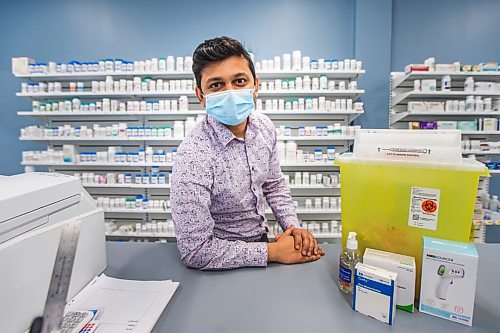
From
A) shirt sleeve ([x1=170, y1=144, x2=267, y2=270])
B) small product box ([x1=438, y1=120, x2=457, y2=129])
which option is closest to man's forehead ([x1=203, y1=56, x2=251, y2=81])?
shirt sleeve ([x1=170, y1=144, x2=267, y2=270])

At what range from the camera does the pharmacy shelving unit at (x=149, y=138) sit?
3143 millimetres

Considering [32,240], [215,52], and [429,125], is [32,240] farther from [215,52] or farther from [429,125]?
[429,125]

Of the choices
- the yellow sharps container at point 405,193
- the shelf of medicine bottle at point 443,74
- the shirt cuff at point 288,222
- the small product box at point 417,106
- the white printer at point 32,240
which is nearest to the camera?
→ the white printer at point 32,240

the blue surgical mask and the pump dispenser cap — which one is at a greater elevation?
the blue surgical mask

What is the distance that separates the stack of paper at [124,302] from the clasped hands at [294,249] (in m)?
0.35

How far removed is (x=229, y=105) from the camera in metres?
1.13

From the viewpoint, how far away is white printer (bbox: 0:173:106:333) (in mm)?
582

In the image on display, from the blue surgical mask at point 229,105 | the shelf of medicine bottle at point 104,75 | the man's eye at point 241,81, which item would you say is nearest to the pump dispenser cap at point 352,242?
the blue surgical mask at point 229,105

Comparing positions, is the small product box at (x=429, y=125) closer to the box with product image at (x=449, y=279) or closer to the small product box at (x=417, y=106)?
the small product box at (x=417, y=106)

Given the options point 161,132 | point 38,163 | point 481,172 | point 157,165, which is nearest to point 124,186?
point 157,165

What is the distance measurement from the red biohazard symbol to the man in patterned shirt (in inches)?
16.1

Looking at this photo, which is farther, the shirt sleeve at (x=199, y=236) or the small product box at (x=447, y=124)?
the small product box at (x=447, y=124)

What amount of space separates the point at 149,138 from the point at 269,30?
2.02 metres

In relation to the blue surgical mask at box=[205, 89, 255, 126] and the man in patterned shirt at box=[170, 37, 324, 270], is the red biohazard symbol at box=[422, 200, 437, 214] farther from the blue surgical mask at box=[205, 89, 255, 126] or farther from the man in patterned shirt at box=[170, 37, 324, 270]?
the blue surgical mask at box=[205, 89, 255, 126]
